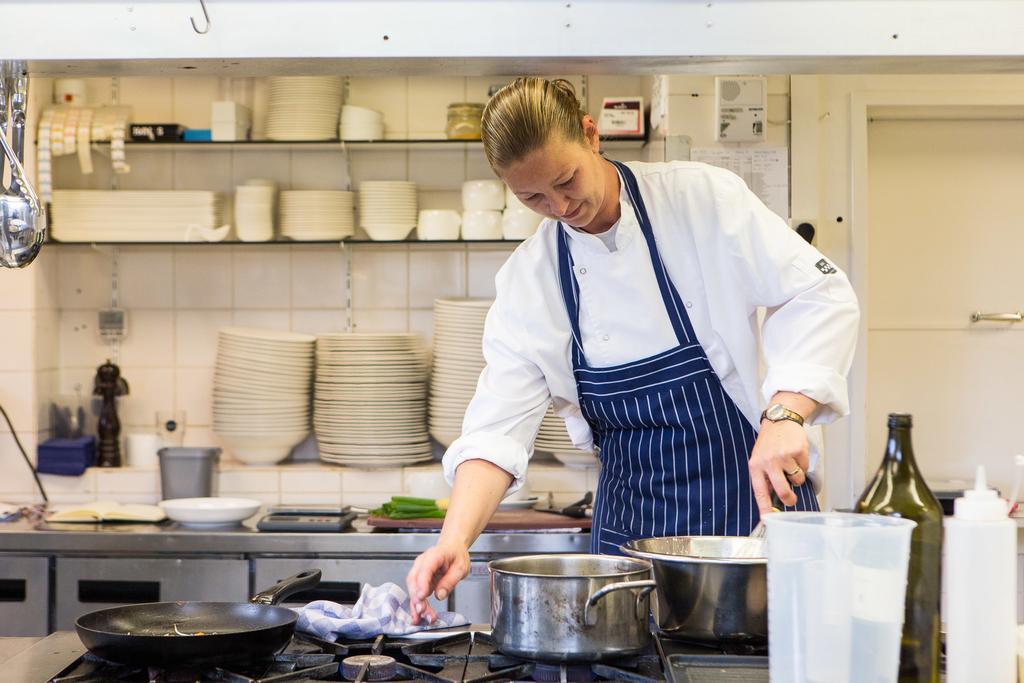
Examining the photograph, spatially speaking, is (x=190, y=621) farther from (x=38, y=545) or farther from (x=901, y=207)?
(x=901, y=207)

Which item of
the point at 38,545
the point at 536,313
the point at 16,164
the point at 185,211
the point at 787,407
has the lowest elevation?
the point at 38,545

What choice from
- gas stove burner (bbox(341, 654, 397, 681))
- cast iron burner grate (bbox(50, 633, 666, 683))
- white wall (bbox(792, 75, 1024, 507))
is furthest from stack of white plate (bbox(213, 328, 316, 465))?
gas stove burner (bbox(341, 654, 397, 681))

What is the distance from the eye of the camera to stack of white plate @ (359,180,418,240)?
12.5 feet

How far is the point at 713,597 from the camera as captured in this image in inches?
55.0

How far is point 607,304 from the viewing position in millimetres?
2121

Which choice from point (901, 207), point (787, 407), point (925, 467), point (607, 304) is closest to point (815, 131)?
point (901, 207)

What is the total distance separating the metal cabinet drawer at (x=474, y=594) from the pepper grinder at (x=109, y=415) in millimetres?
1399

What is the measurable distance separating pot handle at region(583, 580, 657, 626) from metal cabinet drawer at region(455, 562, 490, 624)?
196 cm

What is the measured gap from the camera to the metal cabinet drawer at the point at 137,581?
10.8 ft

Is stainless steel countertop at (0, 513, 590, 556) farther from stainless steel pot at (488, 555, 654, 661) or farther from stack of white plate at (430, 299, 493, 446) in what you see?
stainless steel pot at (488, 555, 654, 661)

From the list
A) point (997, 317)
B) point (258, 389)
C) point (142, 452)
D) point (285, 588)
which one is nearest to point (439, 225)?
point (258, 389)

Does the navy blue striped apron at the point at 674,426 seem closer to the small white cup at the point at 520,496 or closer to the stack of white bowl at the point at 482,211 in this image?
the small white cup at the point at 520,496

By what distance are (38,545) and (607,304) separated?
6.78 feet

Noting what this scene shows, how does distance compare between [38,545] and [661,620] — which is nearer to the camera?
[661,620]
